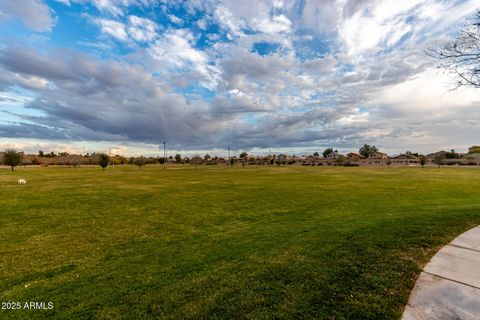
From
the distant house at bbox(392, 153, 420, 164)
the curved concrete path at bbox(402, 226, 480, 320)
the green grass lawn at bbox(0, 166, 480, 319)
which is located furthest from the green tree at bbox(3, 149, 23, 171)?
the distant house at bbox(392, 153, 420, 164)

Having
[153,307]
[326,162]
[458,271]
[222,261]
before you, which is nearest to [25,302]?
[153,307]

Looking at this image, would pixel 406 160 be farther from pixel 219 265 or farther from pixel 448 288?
pixel 219 265

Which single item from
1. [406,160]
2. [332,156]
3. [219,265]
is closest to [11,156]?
[219,265]

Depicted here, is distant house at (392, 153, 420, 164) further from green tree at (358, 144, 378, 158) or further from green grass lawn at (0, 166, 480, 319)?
green grass lawn at (0, 166, 480, 319)

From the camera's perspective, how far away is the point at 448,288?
3.72m

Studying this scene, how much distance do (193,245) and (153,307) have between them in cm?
315

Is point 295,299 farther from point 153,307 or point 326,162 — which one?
point 326,162

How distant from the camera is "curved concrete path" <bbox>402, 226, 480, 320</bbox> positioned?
3184mm

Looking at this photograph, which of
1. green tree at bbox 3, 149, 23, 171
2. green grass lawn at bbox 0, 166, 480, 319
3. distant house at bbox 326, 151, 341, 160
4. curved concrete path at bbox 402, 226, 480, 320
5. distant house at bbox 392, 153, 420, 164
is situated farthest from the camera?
distant house at bbox 326, 151, 341, 160

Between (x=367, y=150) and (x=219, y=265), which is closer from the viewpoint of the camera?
(x=219, y=265)

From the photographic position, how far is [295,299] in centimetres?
377

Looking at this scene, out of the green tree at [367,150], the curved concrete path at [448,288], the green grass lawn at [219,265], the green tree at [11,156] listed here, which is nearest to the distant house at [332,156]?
the green tree at [367,150]

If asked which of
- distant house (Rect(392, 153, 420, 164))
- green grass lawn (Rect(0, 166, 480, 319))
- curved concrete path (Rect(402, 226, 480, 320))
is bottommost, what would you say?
green grass lawn (Rect(0, 166, 480, 319))

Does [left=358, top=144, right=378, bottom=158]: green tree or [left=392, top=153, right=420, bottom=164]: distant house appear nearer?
[left=392, top=153, right=420, bottom=164]: distant house
